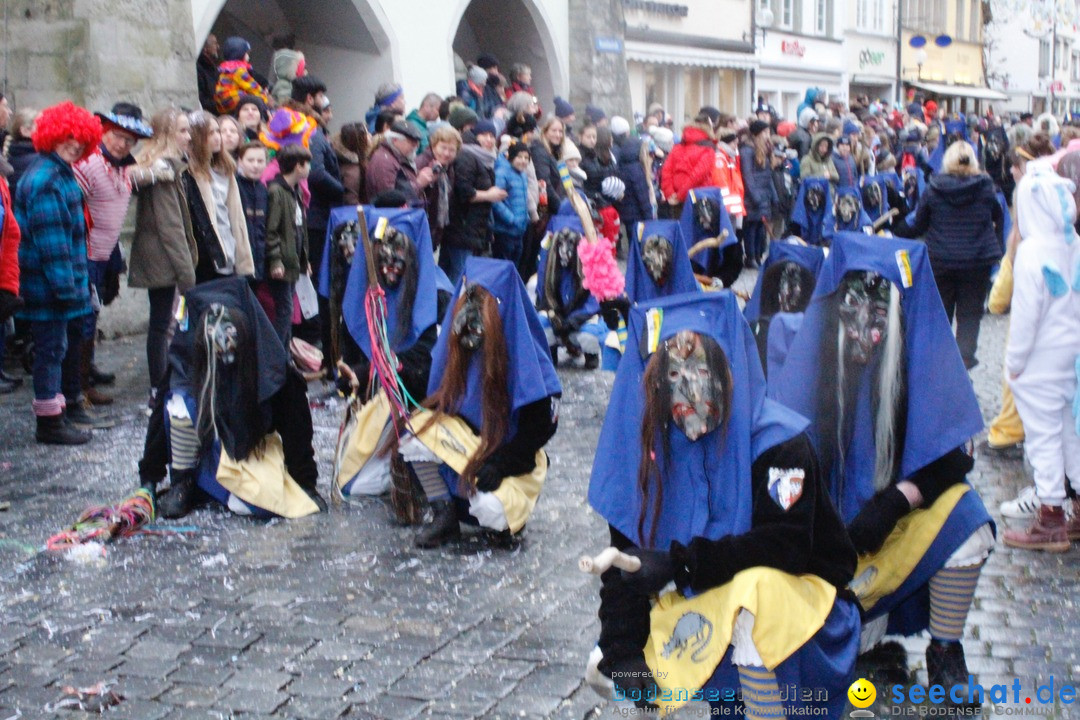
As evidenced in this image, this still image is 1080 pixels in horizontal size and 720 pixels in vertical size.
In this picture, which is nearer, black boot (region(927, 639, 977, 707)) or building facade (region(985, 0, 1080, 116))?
black boot (region(927, 639, 977, 707))

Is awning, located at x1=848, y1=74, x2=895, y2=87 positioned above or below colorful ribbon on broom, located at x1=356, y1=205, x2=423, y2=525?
above

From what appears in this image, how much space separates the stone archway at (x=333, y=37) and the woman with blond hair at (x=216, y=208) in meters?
7.60

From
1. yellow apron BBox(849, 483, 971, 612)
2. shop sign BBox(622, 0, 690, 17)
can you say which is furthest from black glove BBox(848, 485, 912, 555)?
shop sign BBox(622, 0, 690, 17)

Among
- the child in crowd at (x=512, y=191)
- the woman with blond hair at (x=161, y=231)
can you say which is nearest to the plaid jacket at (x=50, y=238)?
the woman with blond hair at (x=161, y=231)

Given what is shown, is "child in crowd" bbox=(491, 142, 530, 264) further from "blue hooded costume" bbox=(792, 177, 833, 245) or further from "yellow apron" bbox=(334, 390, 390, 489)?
"yellow apron" bbox=(334, 390, 390, 489)

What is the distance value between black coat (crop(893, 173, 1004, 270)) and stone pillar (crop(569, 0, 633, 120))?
11.2 metres

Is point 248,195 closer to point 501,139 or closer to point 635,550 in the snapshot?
point 501,139

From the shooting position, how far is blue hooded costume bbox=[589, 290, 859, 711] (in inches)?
145

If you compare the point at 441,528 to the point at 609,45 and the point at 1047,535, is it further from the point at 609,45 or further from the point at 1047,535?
the point at 609,45

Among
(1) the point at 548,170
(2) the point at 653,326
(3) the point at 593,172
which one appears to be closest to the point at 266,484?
(2) the point at 653,326

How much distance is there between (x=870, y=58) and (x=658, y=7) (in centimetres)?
1531

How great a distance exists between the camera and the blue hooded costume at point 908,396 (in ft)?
14.1

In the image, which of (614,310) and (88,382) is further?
(88,382)

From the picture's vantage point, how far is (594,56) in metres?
20.7
